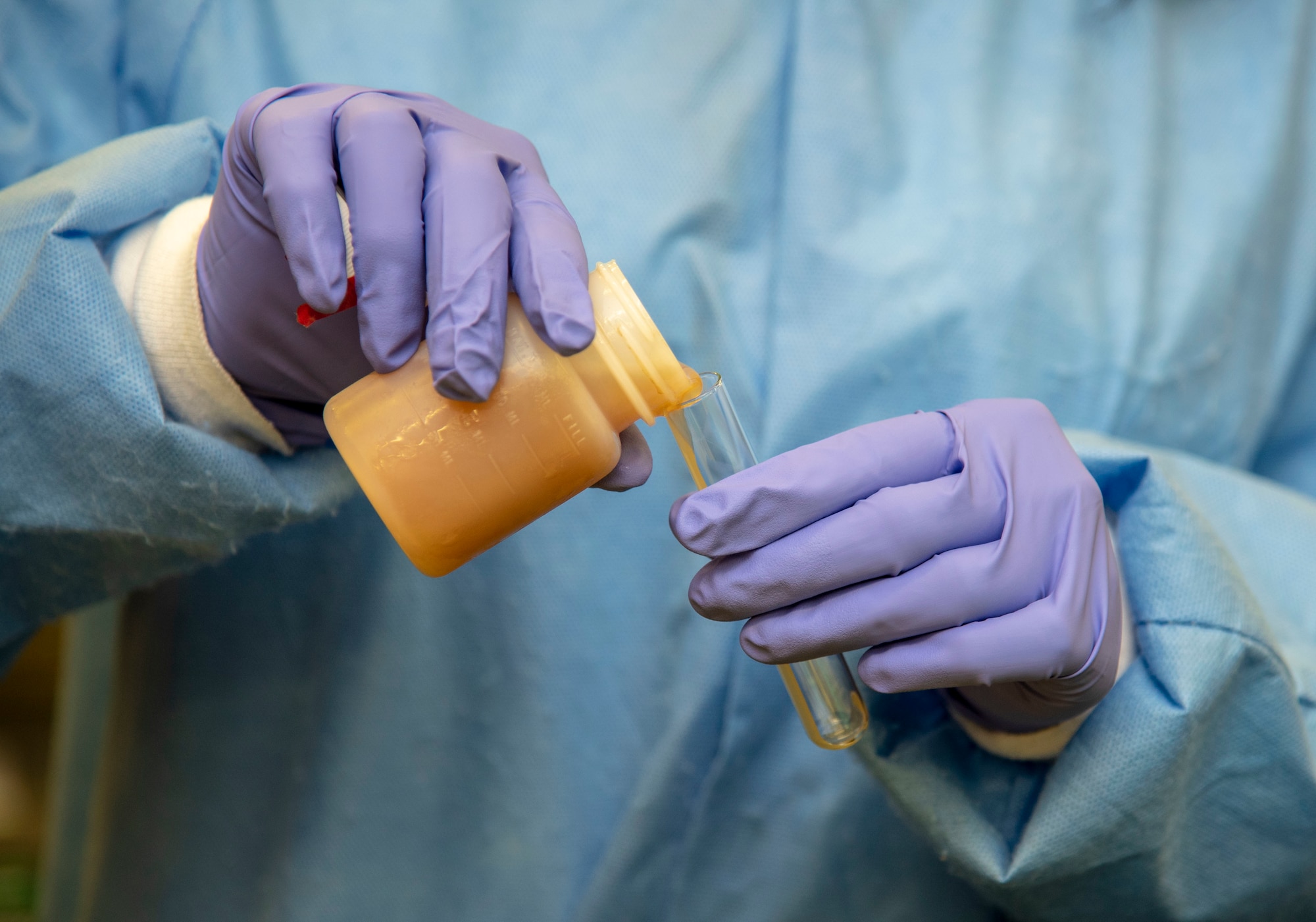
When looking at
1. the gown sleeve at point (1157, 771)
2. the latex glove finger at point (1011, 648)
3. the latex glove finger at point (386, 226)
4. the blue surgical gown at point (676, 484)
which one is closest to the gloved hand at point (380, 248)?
the latex glove finger at point (386, 226)

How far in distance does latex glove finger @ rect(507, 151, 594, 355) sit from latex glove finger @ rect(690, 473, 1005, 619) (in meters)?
0.20

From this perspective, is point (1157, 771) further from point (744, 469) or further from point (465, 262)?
point (465, 262)

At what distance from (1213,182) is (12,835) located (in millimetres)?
2073

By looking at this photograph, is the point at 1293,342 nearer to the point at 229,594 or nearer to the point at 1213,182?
the point at 1213,182

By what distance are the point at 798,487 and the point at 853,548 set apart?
2.1 inches

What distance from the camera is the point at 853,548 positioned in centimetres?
58

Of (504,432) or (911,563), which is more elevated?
(504,432)

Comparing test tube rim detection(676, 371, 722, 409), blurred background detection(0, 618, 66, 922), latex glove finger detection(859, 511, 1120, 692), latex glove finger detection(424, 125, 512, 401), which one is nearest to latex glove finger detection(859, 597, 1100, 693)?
latex glove finger detection(859, 511, 1120, 692)

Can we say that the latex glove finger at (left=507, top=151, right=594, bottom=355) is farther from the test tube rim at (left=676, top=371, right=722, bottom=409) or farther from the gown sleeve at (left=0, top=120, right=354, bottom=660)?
the gown sleeve at (left=0, top=120, right=354, bottom=660)

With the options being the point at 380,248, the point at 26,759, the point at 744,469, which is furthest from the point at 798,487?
Answer: the point at 26,759

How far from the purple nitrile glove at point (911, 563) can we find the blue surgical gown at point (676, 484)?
0.43 feet

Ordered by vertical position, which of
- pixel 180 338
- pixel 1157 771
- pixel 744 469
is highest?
pixel 180 338

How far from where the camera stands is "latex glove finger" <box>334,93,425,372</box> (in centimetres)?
55

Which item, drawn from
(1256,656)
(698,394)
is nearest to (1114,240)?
(1256,656)
